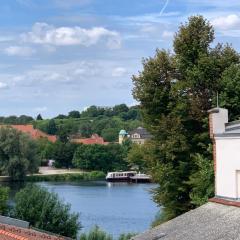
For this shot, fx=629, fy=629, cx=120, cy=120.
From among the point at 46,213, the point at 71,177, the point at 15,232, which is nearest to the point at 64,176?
the point at 71,177

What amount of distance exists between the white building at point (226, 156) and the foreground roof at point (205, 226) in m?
0.57

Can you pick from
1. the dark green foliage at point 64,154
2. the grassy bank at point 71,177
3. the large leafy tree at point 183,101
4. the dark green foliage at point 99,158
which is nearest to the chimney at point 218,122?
the large leafy tree at point 183,101

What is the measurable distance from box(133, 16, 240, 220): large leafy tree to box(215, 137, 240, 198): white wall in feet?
19.7

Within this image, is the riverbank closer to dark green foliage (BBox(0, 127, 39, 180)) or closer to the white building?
dark green foliage (BBox(0, 127, 39, 180))

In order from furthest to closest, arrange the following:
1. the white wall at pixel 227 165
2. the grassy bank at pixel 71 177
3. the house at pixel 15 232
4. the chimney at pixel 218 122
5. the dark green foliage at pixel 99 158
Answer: the dark green foliage at pixel 99 158 < the grassy bank at pixel 71 177 < the house at pixel 15 232 < the chimney at pixel 218 122 < the white wall at pixel 227 165

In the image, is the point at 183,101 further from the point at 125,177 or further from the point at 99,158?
the point at 99,158

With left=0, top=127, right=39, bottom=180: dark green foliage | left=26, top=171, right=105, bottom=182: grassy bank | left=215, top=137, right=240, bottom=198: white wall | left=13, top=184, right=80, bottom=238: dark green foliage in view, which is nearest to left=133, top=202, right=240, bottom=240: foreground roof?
left=215, top=137, right=240, bottom=198: white wall

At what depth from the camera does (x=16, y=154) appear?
97.1 metres

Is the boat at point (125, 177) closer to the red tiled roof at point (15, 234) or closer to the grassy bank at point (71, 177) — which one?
the grassy bank at point (71, 177)

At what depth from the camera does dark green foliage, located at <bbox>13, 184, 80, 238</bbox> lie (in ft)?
129

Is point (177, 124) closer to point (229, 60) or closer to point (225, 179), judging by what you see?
point (229, 60)

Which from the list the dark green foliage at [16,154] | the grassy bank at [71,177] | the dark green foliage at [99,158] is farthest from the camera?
the dark green foliage at [99,158]

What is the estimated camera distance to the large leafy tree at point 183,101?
2622cm

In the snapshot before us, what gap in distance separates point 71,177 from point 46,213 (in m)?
79.0
